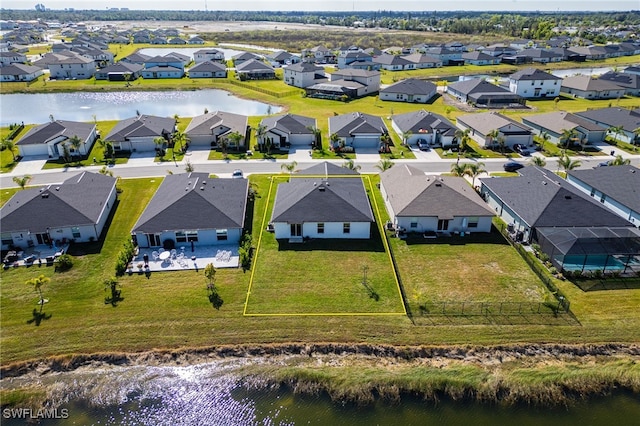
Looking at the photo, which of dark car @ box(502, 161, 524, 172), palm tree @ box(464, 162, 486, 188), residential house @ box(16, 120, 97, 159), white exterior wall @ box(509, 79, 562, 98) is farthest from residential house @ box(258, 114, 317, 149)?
white exterior wall @ box(509, 79, 562, 98)

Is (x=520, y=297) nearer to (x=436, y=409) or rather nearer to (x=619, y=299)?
(x=619, y=299)

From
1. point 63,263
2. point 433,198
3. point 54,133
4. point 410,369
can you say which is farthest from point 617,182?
point 54,133

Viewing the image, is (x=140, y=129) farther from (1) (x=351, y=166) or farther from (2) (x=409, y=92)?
(2) (x=409, y=92)

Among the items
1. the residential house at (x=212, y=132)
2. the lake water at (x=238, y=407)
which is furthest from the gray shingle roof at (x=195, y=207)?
the residential house at (x=212, y=132)

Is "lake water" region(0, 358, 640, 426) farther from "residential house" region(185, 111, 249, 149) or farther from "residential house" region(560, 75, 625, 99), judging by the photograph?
"residential house" region(560, 75, 625, 99)

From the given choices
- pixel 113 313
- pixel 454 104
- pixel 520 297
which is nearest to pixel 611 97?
pixel 454 104

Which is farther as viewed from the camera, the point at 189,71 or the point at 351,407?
the point at 189,71
